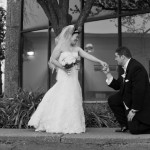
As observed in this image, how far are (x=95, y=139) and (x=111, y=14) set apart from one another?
6.06 meters

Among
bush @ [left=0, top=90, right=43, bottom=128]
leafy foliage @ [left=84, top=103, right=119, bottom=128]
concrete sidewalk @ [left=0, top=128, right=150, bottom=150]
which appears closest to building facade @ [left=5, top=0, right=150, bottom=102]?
bush @ [left=0, top=90, right=43, bottom=128]

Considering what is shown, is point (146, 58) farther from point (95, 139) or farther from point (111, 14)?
point (95, 139)

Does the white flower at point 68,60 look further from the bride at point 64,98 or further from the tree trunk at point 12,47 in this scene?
the tree trunk at point 12,47

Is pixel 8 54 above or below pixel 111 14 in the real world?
below

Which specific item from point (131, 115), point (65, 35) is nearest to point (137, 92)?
point (131, 115)

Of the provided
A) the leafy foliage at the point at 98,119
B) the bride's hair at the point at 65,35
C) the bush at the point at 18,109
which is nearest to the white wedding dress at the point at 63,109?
the bride's hair at the point at 65,35

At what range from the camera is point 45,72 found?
11633 millimetres

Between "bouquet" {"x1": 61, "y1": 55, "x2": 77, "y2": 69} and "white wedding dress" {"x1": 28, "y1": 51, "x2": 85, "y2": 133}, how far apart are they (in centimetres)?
7

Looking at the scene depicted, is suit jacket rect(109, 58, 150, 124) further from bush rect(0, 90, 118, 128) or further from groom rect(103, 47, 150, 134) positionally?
bush rect(0, 90, 118, 128)

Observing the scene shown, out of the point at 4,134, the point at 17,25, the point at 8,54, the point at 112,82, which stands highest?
the point at 17,25

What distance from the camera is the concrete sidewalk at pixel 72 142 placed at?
16.0 ft

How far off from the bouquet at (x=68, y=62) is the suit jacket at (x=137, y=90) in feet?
2.98

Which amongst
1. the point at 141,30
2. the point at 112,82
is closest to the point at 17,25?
the point at 141,30

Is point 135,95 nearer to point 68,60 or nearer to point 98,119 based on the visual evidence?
point 68,60
